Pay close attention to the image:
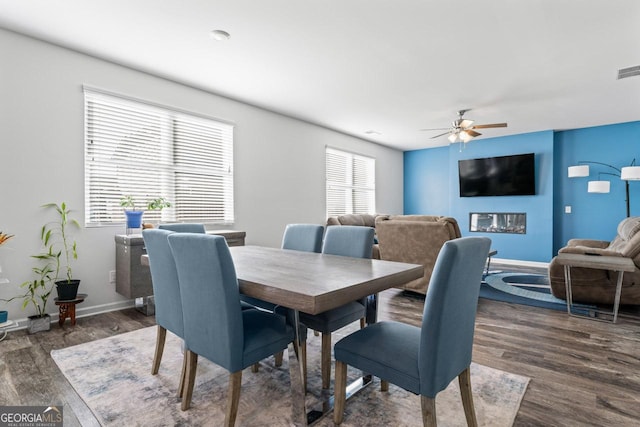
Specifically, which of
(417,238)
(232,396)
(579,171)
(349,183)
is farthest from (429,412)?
(579,171)

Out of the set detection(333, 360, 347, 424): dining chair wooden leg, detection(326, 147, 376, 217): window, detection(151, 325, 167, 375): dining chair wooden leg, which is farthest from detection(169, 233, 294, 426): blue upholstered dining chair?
detection(326, 147, 376, 217): window

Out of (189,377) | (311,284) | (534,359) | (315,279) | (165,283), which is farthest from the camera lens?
(534,359)

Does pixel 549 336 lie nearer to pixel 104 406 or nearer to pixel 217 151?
pixel 104 406

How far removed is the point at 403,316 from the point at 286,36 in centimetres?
281

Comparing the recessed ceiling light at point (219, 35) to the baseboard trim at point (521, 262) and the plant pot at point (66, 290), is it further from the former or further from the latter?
the baseboard trim at point (521, 262)

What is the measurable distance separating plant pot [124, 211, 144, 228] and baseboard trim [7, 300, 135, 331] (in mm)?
845

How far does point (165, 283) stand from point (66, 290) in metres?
1.78

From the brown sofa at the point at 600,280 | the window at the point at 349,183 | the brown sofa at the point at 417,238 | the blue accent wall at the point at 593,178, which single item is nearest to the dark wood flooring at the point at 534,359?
the brown sofa at the point at 600,280

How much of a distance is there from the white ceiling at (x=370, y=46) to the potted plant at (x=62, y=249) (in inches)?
63.3

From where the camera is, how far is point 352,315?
6.73 feet

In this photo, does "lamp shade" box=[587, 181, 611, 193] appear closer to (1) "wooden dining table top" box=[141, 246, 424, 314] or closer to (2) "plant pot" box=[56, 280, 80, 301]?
(1) "wooden dining table top" box=[141, 246, 424, 314]

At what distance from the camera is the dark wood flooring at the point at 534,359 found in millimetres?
1712

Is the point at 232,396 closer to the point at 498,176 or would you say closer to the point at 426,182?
the point at 498,176

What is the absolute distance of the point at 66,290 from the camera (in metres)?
2.90
